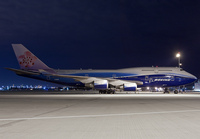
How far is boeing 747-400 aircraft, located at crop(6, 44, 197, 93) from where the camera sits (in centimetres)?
4275

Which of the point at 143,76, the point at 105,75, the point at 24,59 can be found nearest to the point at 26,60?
the point at 24,59

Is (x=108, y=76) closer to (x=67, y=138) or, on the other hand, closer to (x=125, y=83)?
(x=125, y=83)

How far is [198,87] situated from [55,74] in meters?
64.5

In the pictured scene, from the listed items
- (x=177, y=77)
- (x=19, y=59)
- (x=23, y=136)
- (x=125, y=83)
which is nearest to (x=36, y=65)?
(x=19, y=59)

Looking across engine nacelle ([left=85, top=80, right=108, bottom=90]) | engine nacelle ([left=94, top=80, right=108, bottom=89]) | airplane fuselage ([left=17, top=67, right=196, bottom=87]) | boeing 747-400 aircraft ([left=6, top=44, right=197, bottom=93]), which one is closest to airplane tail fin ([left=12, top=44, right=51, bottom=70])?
boeing 747-400 aircraft ([left=6, top=44, right=197, bottom=93])

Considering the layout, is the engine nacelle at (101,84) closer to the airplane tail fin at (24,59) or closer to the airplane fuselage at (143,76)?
the airplane fuselage at (143,76)

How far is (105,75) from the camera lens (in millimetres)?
43594

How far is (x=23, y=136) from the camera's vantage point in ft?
23.6

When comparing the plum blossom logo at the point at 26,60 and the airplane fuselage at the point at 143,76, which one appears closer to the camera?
the airplane fuselage at the point at 143,76

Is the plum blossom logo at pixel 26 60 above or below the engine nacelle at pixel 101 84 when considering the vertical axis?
above

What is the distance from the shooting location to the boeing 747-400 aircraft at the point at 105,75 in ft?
140

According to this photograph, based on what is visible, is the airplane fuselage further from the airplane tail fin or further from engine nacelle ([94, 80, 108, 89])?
engine nacelle ([94, 80, 108, 89])

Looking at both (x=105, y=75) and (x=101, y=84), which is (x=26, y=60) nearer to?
(x=105, y=75)

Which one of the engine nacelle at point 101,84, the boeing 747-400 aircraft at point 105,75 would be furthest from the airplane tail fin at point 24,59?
the engine nacelle at point 101,84
